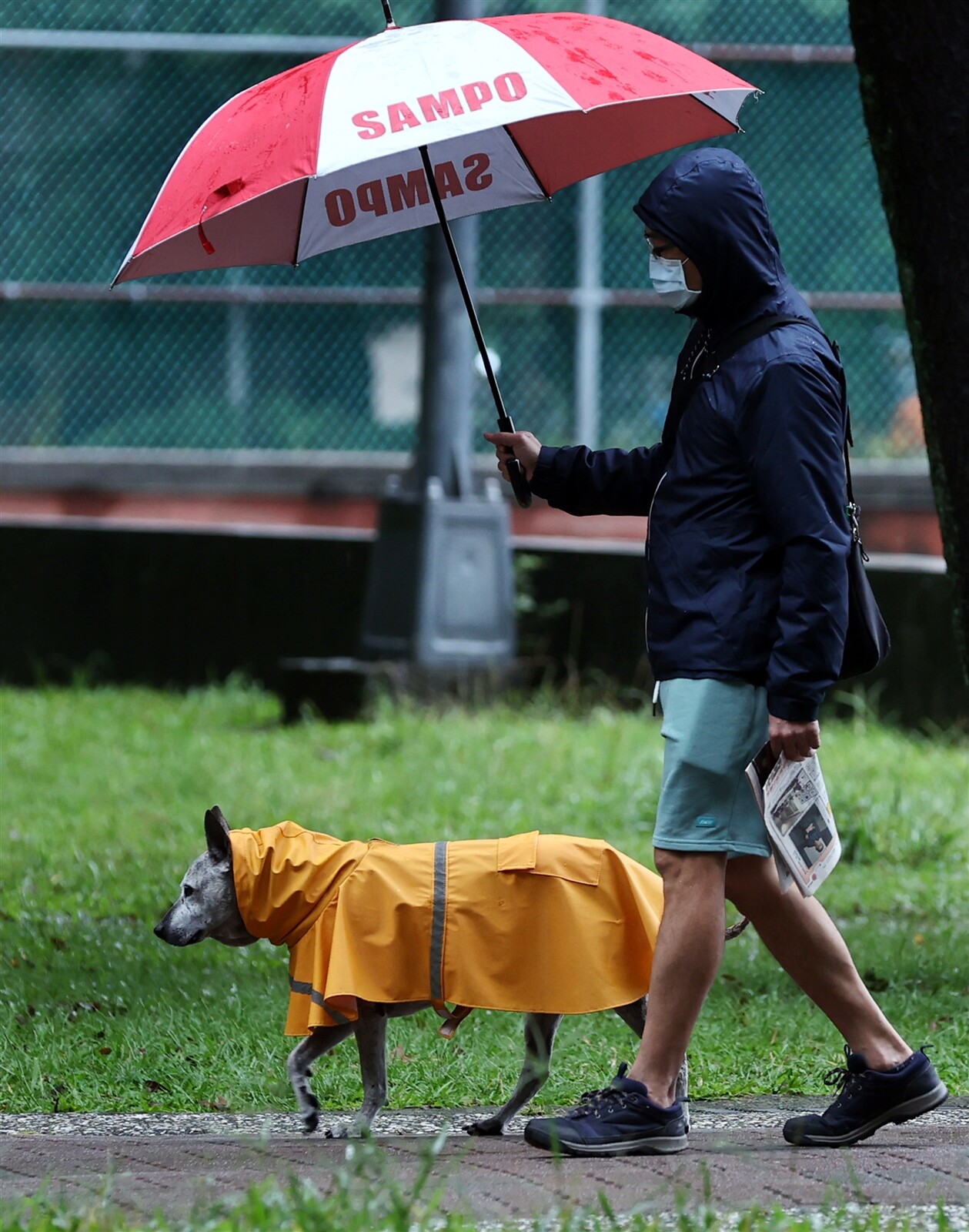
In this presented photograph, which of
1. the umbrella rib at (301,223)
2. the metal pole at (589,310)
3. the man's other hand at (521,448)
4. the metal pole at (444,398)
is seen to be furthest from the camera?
the metal pole at (589,310)

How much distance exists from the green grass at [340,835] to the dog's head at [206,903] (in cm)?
56

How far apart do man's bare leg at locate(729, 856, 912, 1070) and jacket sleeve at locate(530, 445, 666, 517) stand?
91 cm

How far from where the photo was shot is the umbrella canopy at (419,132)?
407 cm

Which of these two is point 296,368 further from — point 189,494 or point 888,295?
point 888,295

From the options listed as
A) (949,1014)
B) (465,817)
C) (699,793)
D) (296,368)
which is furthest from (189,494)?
(699,793)

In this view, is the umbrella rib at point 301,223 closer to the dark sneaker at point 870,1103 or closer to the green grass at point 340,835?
the green grass at point 340,835

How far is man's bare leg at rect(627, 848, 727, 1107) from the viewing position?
3.92 meters

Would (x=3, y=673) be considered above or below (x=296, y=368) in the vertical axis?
below

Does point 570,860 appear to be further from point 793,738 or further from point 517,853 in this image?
point 793,738

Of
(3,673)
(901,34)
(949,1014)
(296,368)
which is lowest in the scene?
(3,673)

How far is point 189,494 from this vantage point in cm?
1397

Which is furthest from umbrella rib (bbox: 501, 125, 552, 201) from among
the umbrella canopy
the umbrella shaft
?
the umbrella shaft

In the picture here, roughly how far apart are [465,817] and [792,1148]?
4242 millimetres

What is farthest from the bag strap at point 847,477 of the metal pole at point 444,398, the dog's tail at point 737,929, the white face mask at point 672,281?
the metal pole at point 444,398
